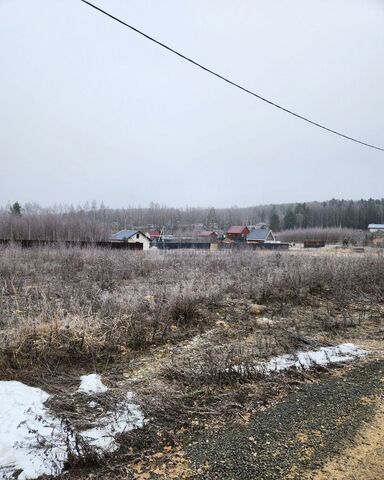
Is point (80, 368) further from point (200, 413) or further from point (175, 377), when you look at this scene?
point (200, 413)

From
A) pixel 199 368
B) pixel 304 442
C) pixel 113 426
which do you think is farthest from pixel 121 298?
pixel 304 442

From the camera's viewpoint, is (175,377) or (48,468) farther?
(175,377)

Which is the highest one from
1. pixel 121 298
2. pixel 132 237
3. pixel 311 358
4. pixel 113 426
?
pixel 132 237

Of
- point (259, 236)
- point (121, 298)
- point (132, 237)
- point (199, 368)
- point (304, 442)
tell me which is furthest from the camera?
point (259, 236)

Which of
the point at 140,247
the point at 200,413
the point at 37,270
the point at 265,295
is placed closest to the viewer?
the point at 200,413

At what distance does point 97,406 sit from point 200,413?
1043 mm

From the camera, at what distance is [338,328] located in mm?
6215

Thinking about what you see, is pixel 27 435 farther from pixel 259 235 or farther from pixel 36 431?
pixel 259 235

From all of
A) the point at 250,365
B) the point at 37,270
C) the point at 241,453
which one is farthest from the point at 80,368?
the point at 37,270

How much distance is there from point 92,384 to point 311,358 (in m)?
2.96

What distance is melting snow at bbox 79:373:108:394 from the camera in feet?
11.7

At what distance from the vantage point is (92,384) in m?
3.72

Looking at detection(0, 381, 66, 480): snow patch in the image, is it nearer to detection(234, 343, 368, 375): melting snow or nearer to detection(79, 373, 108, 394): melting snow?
detection(79, 373, 108, 394): melting snow

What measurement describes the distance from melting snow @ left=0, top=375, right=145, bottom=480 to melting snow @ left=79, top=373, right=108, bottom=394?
0.12 feet
